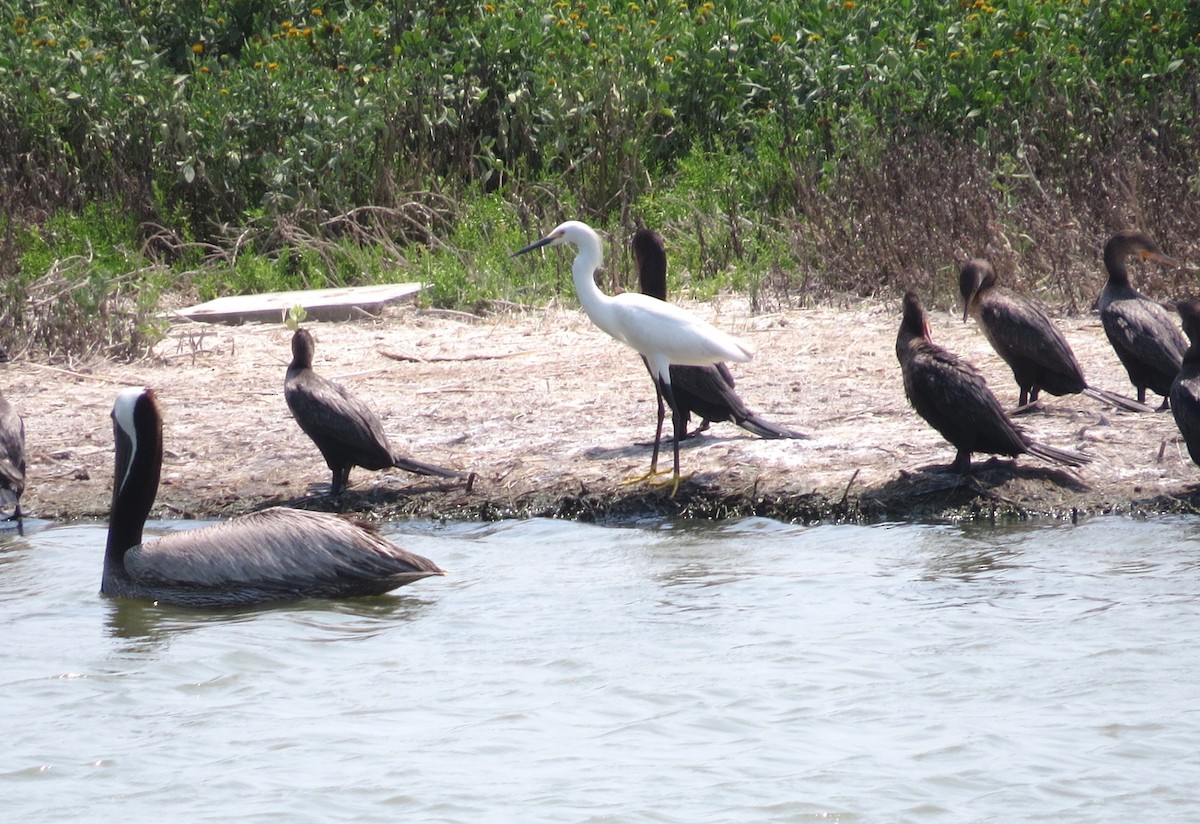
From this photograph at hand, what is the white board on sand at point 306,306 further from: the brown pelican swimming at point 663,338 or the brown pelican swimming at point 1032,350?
the brown pelican swimming at point 1032,350

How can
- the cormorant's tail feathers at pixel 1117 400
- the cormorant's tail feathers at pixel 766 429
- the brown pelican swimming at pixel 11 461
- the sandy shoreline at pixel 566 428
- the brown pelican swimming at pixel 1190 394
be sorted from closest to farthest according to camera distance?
1. the brown pelican swimming at pixel 1190 394
2. the sandy shoreline at pixel 566 428
3. the brown pelican swimming at pixel 11 461
4. the cormorant's tail feathers at pixel 766 429
5. the cormorant's tail feathers at pixel 1117 400

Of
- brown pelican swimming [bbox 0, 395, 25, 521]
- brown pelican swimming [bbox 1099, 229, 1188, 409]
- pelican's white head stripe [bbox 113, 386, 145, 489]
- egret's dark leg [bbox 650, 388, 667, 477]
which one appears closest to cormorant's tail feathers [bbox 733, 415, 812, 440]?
egret's dark leg [bbox 650, 388, 667, 477]

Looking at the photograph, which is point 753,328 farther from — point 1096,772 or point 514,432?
point 1096,772

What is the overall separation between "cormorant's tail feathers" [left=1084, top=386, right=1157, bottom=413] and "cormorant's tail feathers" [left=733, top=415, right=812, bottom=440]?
154 cm

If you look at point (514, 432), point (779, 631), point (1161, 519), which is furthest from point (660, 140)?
point (779, 631)

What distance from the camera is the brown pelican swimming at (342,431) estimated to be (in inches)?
307

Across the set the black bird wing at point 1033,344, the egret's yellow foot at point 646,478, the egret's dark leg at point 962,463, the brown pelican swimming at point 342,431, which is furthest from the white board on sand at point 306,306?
the egret's dark leg at point 962,463

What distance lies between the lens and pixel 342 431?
25.5ft

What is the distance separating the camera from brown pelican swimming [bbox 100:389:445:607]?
20.9 feet

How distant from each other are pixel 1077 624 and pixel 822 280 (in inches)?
250

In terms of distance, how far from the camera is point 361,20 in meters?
15.6

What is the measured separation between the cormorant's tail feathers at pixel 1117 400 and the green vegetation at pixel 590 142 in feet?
9.42

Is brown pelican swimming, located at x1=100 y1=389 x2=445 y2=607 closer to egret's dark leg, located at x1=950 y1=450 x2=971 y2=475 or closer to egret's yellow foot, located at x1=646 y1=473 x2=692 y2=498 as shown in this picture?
egret's yellow foot, located at x1=646 y1=473 x2=692 y2=498

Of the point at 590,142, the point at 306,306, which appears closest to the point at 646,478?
the point at 306,306
